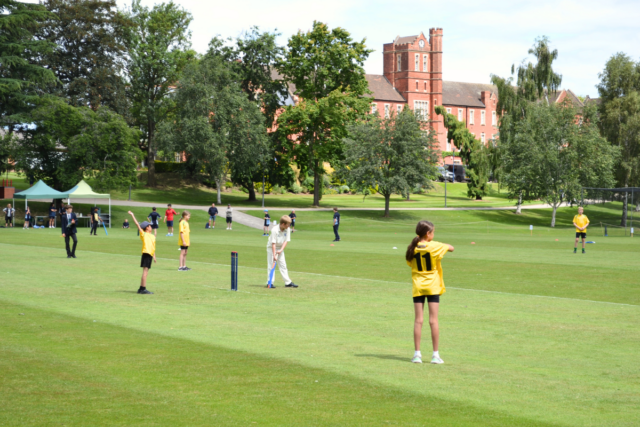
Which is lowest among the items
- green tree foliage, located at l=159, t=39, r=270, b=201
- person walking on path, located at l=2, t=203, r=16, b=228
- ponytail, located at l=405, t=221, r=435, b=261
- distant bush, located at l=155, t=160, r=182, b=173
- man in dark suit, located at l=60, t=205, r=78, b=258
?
person walking on path, located at l=2, t=203, r=16, b=228

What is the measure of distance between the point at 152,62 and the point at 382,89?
58652 millimetres

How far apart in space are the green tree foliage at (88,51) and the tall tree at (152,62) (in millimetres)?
3822

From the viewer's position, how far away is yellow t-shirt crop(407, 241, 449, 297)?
29.3 ft

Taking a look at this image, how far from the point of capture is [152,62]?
78.3 meters

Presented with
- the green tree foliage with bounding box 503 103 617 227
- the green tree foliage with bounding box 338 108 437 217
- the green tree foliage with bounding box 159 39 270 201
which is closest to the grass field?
the green tree foliage with bounding box 338 108 437 217

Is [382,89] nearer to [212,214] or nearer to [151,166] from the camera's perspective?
[151,166]

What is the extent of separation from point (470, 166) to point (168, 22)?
40409 mm

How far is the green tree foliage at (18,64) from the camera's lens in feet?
188

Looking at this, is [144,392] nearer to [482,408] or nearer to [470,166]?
[482,408]

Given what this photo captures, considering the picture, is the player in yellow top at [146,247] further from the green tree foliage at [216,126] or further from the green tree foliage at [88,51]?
the green tree foliage at [88,51]

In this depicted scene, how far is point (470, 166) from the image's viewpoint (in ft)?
275

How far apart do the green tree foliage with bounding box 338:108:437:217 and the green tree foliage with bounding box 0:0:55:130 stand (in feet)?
93.5

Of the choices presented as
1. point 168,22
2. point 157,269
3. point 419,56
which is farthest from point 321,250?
point 419,56

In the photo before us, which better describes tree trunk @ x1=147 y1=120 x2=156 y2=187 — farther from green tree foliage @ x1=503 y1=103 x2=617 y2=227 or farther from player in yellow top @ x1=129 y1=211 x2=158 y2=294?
player in yellow top @ x1=129 y1=211 x2=158 y2=294
